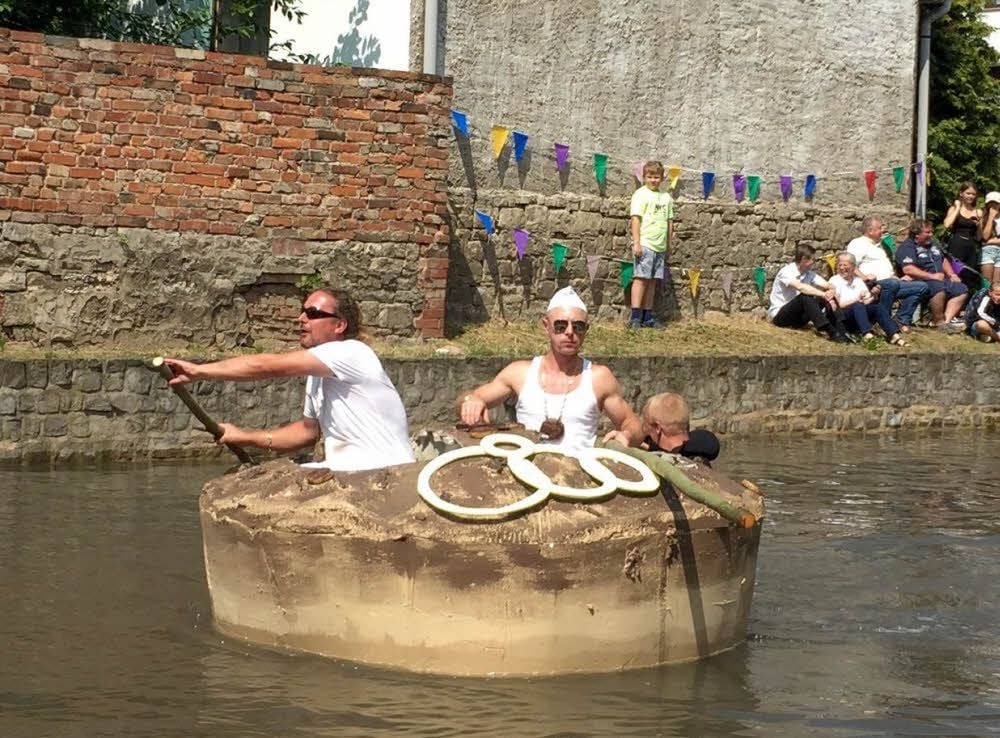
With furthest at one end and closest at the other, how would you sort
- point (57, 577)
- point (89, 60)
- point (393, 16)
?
point (393, 16), point (89, 60), point (57, 577)

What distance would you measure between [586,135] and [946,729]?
12.8m

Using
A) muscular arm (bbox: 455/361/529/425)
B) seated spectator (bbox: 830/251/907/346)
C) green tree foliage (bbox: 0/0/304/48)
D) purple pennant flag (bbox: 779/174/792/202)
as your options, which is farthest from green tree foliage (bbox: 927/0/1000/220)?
muscular arm (bbox: 455/361/529/425)

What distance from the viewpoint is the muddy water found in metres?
7.29

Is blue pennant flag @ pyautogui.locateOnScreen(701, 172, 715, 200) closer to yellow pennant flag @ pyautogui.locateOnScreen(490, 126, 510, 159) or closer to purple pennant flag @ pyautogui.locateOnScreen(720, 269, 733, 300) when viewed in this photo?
purple pennant flag @ pyautogui.locateOnScreen(720, 269, 733, 300)

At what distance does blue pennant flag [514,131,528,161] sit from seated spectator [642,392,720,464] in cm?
1015

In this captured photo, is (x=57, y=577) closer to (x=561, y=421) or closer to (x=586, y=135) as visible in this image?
(x=561, y=421)

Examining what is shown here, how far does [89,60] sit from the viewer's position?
50.6ft

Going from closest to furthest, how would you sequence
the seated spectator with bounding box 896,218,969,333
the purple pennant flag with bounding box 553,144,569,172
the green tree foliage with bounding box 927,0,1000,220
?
1. the purple pennant flag with bounding box 553,144,569,172
2. the seated spectator with bounding box 896,218,969,333
3. the green tree foliage with bounding box 927,0,1000,220

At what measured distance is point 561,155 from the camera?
19.1 metres

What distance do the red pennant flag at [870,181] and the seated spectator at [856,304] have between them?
2238 millimetres

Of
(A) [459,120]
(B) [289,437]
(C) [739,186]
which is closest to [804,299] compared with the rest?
(C) [739,186]

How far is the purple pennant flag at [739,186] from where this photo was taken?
20.7m

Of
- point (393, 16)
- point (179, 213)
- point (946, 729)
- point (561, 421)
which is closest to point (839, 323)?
point (393, 16)

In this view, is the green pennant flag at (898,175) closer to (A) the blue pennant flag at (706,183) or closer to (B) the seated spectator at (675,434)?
(A) the blue pennant flag at (706,183)
